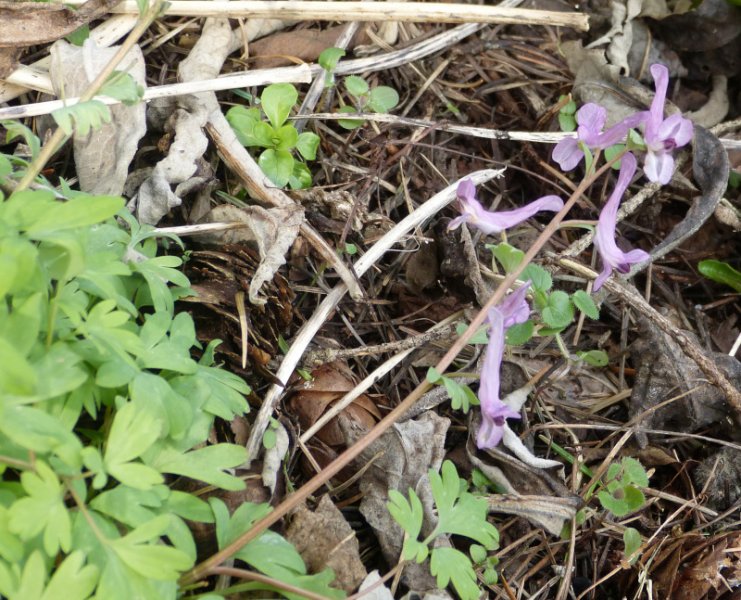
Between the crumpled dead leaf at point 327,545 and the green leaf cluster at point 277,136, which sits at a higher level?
the green leaf cluster at point 277,136

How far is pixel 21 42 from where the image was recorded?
239 centimetres

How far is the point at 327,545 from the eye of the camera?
2.05 m

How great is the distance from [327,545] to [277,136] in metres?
1.33

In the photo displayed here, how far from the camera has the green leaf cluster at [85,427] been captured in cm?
147

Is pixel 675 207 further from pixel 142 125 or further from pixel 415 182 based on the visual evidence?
pixel 142 125

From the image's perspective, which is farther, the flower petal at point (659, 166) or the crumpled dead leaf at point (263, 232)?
the crumpled dead leaf at point (263, 232)

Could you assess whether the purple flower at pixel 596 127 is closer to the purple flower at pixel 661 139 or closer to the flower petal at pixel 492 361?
the purple flower at pixel 661 139

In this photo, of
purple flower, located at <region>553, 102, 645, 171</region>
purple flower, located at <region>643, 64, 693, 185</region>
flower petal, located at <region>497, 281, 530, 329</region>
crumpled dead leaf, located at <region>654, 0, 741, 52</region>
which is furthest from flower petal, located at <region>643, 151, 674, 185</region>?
crumpled dead leaf, located at <region>654, 0, 741, 52</region>

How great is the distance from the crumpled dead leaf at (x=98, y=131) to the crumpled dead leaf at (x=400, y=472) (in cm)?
108

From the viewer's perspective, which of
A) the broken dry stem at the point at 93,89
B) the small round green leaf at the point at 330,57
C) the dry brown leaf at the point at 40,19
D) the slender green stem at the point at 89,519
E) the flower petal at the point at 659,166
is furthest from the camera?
the small round green leaf at the point at 330,57

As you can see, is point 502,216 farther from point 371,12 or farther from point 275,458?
point 371,12

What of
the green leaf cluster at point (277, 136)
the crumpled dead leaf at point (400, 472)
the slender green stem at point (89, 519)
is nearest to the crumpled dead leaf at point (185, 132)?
the green leaf cluster at point (277, 136)

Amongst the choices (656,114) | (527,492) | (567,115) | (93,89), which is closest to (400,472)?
(527,492)

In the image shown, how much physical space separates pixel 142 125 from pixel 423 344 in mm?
1161
